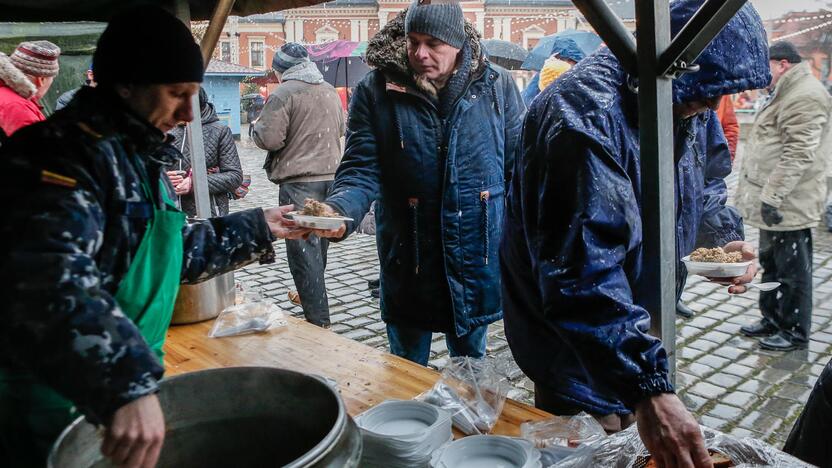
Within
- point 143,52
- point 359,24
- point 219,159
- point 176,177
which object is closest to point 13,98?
point 176,177

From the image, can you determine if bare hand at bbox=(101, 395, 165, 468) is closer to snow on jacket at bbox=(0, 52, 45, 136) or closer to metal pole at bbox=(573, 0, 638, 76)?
metal pole at bbox=(573, 0, 638, 76)

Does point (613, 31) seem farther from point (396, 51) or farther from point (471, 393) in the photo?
point (396, 51)

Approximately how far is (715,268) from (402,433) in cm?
117

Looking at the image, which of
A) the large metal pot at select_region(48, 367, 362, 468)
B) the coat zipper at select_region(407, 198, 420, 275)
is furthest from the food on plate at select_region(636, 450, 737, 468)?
the coat zipper at select_region(407, 198, 420, 275)

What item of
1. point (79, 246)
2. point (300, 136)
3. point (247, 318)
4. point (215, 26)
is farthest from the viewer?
point (300, 136)

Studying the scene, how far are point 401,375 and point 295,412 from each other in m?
0.87

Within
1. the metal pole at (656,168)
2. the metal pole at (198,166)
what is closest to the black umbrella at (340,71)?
the metal pole at (198,166)

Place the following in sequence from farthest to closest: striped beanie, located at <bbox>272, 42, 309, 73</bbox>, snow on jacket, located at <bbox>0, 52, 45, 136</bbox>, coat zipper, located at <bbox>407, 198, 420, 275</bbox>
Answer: striped beanie, located at <bbox>272, 42, 309, 73</bbox>
snow on jacket, located at <bbox>0, 52, 45, 136</bbox>
coat zipper, located at <bbox>407, 198, 420, 275</bbox>

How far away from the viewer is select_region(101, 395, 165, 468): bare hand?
1.13 m

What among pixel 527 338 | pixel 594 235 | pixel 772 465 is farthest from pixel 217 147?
pixel 772 465

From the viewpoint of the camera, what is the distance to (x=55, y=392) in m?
1.53

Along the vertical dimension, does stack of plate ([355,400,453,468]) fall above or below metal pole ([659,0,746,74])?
below

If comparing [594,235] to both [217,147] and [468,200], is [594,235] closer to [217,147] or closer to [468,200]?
[468,200]

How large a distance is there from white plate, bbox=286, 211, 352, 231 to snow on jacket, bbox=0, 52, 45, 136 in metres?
3.03
